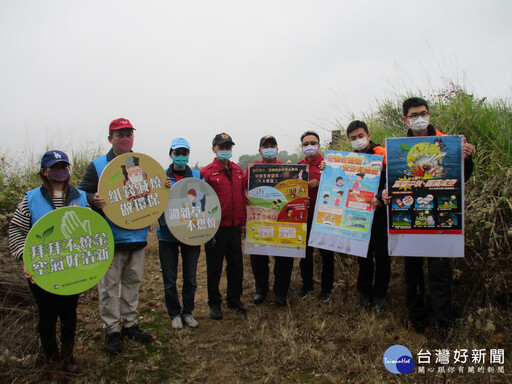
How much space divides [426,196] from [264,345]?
2159 mm

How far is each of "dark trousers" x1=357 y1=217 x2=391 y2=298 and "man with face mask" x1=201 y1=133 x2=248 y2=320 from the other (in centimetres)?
150

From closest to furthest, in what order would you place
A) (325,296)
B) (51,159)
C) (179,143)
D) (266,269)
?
(51,159) → (179,143) → (325,296) → (266,269)

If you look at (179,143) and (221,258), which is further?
(221,258)

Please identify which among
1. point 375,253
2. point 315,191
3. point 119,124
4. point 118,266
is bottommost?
point 375,253

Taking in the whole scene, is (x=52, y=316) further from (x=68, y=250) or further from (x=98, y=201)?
(x=98, y=201)

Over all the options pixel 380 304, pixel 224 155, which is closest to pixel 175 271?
pixel 224 155

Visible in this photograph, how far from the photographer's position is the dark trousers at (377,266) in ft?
13.2

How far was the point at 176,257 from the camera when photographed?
13.4 ft

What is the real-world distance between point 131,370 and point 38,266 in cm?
128

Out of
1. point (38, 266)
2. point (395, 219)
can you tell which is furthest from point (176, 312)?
point (395, 219)

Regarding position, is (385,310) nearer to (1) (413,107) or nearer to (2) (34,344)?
(1) (413,107)

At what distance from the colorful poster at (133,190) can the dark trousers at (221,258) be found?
3.06 ft

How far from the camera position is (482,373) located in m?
2.80

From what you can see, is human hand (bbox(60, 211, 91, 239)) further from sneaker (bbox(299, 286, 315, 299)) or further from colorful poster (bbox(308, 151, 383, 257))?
sneaker (bbox(299, 286, 315, 299))
